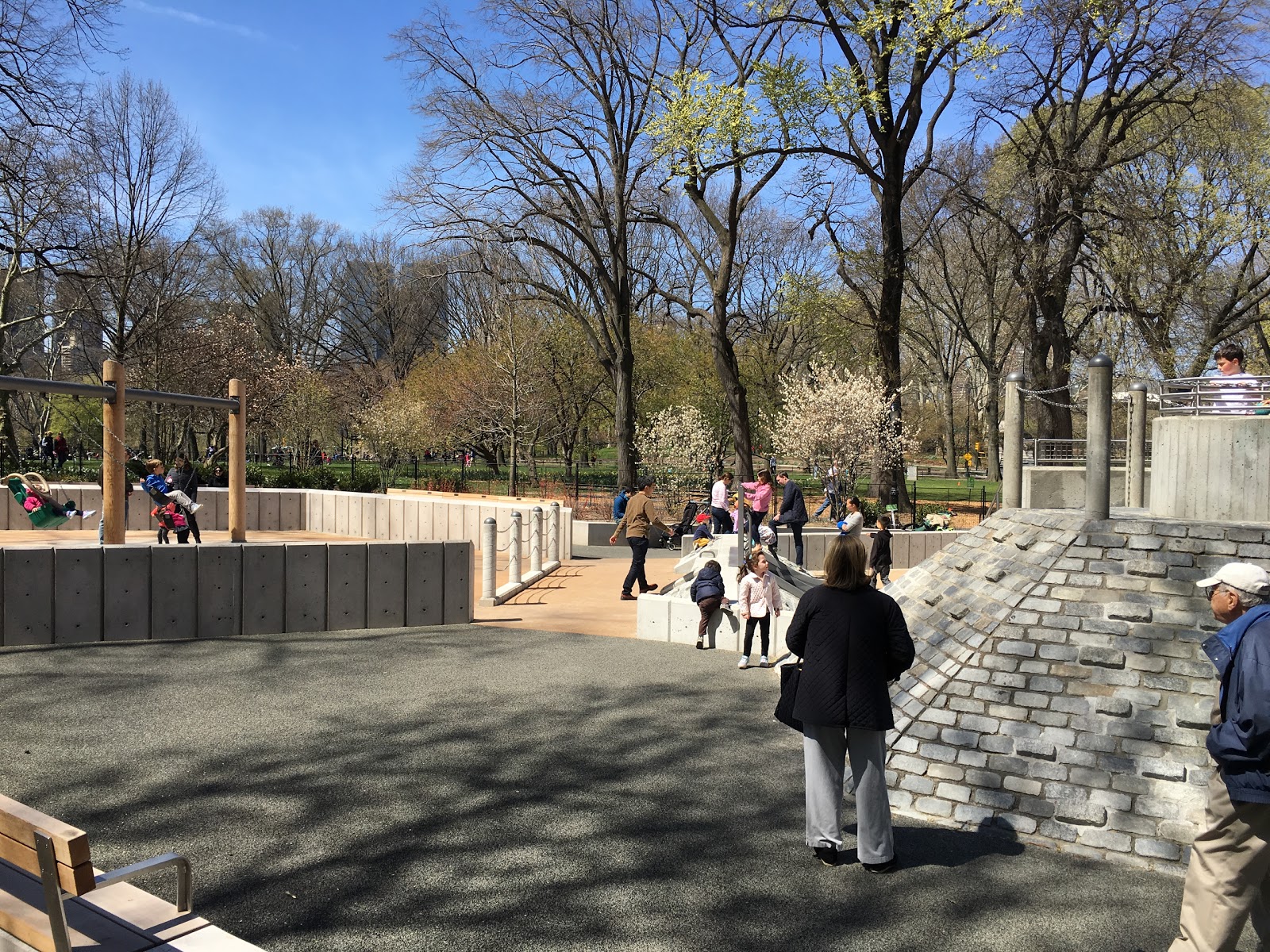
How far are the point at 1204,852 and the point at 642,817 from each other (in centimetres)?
302

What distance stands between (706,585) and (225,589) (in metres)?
5.25

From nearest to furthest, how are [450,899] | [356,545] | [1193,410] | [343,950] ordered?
[343,950]
[450,899]
[1193,410]
[356,545]

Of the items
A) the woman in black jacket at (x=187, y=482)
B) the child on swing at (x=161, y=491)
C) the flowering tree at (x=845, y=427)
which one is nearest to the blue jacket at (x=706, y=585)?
the child on swing at (x=161, y=491)

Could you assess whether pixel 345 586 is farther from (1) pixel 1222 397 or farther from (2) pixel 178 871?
(1) pixel 1222 397

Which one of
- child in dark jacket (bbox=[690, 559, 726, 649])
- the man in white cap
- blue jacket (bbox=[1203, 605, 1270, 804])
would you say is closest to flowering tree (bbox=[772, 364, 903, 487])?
child in dark jacket (bbox=[690, 559, 726, 649])

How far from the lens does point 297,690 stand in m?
8.78

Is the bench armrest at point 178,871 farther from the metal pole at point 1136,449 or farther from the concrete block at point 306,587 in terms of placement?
the metal pole at point 1136,449

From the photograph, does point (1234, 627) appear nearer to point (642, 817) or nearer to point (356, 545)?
point (642, 817)

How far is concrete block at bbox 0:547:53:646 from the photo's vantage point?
391 inches

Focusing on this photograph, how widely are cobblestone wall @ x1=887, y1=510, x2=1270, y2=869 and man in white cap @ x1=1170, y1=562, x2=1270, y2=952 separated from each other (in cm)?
156

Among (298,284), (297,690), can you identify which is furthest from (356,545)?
(298,284)

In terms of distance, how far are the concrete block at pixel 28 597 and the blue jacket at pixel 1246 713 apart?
10.2 m

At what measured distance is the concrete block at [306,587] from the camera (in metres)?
11.2

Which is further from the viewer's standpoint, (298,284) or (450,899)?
(298,284)
